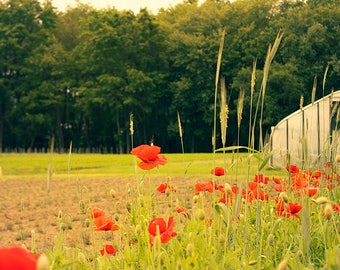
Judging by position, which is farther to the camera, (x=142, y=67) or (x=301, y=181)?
(x=142, y=67)

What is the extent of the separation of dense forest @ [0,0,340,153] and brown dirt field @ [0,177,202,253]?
23538 mm

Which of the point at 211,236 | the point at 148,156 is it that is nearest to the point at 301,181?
the point at 211,236

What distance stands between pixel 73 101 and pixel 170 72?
724cm

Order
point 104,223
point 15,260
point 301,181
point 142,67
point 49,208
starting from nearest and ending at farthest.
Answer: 1. point 15,260
2. point 104,223
3. point 301,181
4. point 49,208
5. point 142,67

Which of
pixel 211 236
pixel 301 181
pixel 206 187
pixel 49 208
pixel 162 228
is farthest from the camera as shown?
pixel 49 208

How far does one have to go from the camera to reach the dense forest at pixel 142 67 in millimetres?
35656

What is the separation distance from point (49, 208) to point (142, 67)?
101ft

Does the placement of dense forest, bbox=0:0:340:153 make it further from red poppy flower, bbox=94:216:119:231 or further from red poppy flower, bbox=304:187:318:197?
red poppy flower, bbox=94:216:119:231

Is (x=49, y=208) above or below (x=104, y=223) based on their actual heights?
below

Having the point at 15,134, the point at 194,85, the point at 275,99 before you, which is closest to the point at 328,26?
the point at 275,99

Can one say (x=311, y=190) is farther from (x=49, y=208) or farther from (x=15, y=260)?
(x=49, y=208)

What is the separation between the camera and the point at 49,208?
8695mm

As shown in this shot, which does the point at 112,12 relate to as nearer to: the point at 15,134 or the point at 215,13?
the point at 215,13

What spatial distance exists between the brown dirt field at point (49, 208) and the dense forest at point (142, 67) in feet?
77.2
